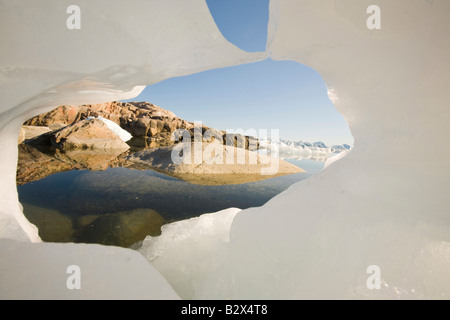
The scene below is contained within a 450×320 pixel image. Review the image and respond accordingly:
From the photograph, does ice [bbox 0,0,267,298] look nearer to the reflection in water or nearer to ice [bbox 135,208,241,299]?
ice [bbox 135,208,241,299]

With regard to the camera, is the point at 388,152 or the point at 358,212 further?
the point at 388,152

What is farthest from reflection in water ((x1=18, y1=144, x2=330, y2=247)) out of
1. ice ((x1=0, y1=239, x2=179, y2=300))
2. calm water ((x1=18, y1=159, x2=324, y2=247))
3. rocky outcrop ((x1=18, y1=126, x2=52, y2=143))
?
rocky outcrop ((x1=18, y1=126, x2=52, y2=143))

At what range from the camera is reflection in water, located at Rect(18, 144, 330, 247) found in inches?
98.0

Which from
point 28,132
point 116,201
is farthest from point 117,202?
point 28,132

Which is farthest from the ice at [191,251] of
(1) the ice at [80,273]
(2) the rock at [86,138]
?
(2) the rock at [86,138]

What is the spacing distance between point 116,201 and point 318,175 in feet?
11.4

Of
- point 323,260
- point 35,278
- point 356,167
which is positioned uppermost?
point 356,167

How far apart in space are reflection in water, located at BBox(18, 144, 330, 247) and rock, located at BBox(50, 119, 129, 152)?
210 inches

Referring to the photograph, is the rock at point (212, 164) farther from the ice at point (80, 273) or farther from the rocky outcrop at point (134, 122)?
the rocky outcrop at point (134, 122)

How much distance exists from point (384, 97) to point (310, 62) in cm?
86
